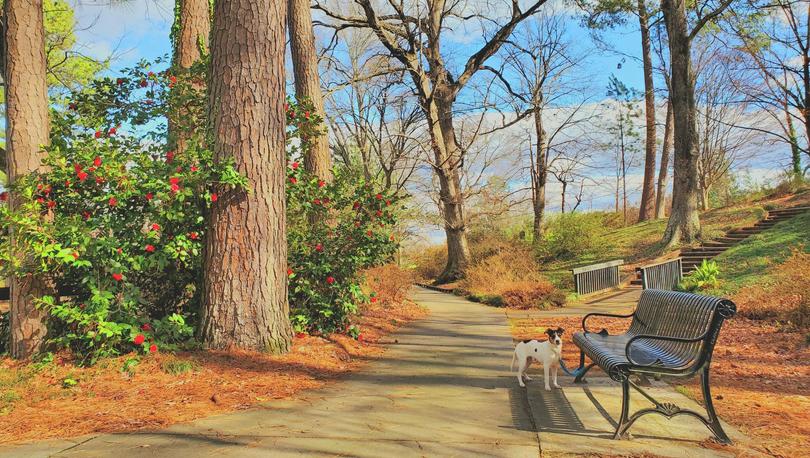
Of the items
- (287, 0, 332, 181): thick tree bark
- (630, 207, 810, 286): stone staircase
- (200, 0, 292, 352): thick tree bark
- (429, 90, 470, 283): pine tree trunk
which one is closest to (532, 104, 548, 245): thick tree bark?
(429, 90, 470, 283): pine tree trunk

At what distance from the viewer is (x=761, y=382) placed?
6.02m

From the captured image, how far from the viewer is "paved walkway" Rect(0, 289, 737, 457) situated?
12.2ft

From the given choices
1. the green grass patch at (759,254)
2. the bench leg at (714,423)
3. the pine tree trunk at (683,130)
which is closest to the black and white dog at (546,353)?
the bench leg at (714,423)

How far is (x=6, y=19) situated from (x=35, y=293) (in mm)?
3391

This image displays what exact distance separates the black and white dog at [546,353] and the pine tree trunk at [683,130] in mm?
17914

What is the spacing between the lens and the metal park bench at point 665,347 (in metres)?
4.06

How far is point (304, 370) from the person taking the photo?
20.2 feet

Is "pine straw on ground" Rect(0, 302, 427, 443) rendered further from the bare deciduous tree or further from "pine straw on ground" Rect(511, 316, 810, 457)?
the bare deciduous tree

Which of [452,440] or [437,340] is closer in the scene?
[452,440]

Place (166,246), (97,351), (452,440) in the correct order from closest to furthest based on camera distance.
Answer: (452,440), (97,351), (166,246)

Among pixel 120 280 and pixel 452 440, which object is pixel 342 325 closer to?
pixel 120 280

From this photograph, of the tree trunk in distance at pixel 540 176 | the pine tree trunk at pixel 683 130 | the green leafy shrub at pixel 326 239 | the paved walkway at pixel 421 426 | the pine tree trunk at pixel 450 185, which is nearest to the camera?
the paved walkway at pixel 421 426

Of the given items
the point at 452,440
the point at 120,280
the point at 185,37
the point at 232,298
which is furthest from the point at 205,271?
the point at 185,37

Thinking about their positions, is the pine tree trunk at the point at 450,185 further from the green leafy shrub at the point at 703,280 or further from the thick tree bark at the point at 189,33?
the thick tree bark at the point at 189,33
